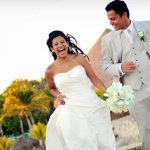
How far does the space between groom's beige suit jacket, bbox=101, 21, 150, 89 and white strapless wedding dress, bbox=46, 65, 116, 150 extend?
0.49 m

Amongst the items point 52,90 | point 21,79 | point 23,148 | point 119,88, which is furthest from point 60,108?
point 21,79

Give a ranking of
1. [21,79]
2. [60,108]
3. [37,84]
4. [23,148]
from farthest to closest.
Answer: [37,84] → [21,79] → [23,148] → [60,108]

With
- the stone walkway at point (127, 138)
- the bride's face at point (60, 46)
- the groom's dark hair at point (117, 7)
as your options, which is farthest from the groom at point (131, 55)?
the stone walkway at point (127, 138)

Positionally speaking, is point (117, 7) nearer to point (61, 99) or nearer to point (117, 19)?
point (117, 19)

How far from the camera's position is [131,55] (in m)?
6.52

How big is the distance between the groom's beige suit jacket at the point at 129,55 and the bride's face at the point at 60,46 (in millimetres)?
509

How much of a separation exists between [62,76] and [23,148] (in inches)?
161

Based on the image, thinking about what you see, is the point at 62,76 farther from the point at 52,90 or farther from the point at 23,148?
the point at 23,148

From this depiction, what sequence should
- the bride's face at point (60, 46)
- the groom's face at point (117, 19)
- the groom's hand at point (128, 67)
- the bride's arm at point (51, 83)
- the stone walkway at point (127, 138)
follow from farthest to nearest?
the stone walkway at point (127, 138) → the bride's arm at point (51, 83) → the bride's face at point (60, 46) → the groom's face at point (117, 19) → the groom's hand at point (128, 67)

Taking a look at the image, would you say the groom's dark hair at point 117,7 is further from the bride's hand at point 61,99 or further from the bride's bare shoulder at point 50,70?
the bride's hand at point 61,99

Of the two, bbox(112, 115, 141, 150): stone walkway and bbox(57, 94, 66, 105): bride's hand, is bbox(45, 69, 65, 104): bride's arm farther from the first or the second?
bbox(112, 115, 141, 150): stone walkway

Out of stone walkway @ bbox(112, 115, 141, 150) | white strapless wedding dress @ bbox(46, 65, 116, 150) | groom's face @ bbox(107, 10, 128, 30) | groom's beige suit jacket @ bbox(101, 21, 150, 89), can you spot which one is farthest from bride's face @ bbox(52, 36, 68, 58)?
stone walkway @ bbox(112, 115, 141, 150)

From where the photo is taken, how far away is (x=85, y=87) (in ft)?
22.9

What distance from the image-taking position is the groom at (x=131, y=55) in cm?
→ 643
